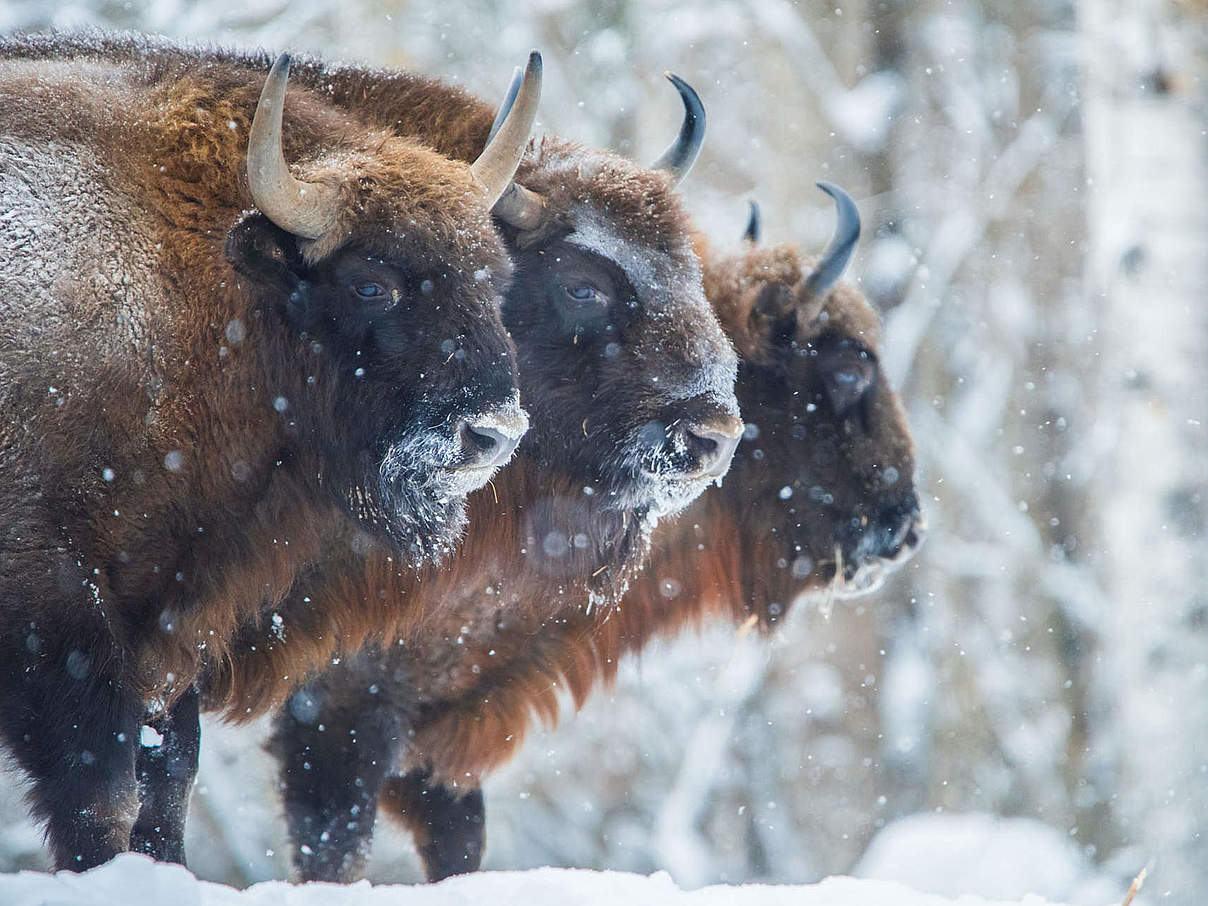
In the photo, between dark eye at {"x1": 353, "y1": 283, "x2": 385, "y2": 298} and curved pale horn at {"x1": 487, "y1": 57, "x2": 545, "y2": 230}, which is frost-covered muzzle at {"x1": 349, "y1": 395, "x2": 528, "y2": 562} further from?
curved pale horn at {"x1": 487, "y1": 57, "x2": 545, "y2": 230}

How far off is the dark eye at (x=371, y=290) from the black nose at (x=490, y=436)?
19.4 inches

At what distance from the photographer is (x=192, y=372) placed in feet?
13.0

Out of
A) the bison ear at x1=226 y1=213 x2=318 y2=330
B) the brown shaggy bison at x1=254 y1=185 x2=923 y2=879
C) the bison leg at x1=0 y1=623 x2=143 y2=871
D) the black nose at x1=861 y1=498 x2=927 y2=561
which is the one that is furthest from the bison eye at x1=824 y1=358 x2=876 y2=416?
the bison leg at x1=0 y1=623 x2=143 y2=871

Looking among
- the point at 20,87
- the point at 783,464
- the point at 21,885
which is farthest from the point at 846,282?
the point at 21,885

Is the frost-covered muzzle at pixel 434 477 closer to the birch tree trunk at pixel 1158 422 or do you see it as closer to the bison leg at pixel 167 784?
the bison leg at pixel 167 784

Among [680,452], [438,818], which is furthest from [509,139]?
[438,818]

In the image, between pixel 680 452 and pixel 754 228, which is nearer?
pixel 680 452

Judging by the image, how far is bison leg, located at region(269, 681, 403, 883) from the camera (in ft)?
16.6

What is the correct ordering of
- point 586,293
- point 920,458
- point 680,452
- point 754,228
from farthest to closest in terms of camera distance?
point 920,458
point 754,228
point 586,293
point 680,452

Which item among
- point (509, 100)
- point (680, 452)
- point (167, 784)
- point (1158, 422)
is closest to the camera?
point (167, 784)

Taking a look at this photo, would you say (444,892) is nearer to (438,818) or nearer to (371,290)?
(371,290)

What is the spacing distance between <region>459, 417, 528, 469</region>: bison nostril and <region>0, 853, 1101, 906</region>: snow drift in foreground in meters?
1.21

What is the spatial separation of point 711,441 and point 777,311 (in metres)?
1.35

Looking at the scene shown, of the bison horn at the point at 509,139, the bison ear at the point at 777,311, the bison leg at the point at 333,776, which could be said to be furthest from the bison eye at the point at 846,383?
the bison leg at the point at 333,776
